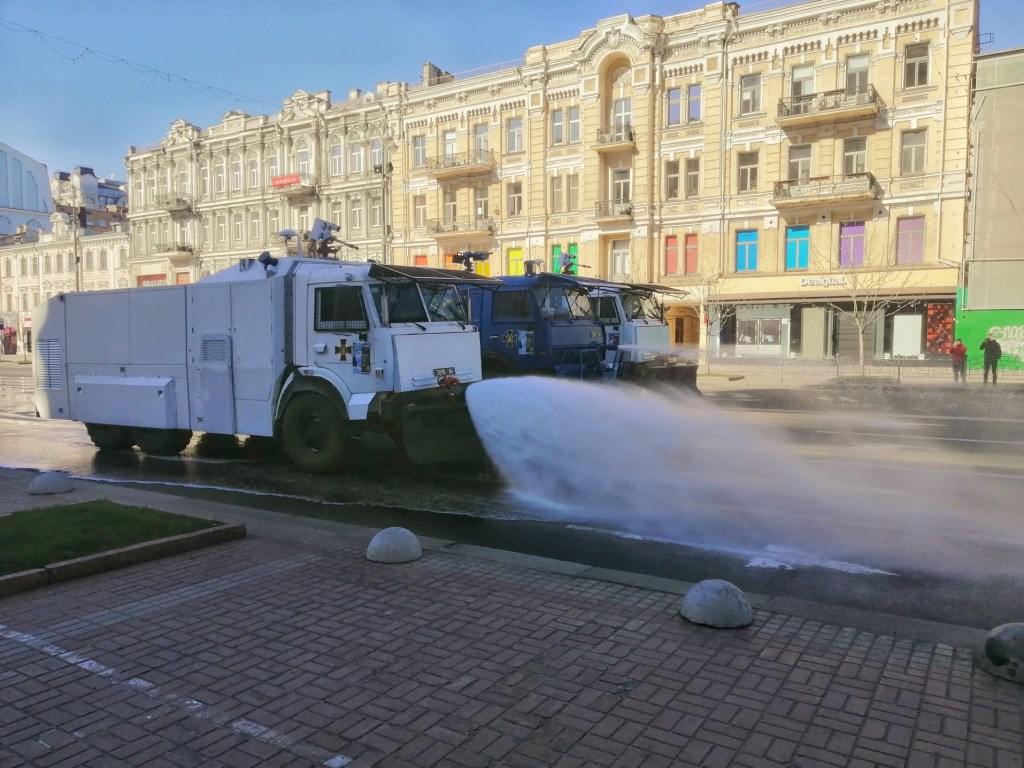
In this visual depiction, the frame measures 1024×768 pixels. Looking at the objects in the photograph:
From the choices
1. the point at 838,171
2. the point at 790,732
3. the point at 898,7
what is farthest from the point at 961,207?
the point at 790,732

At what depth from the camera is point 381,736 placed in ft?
11.8

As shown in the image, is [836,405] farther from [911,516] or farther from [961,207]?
[961,207]

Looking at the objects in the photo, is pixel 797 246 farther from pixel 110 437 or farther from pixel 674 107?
pixel 110 437

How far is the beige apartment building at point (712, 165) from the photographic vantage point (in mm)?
32062

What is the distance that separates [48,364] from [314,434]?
6068 millimetres

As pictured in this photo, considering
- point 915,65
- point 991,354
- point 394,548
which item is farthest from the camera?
point 915,65

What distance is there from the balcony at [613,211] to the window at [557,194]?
7.43ft

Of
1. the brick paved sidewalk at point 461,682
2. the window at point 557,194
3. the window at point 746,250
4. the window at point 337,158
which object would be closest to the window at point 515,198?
the window at point 557,194

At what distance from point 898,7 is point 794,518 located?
103 ft

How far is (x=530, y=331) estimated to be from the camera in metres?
14.3

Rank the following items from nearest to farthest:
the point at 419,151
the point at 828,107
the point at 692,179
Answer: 1. the point at 828,107
2. the point at 692,179
3. the point at 419,151

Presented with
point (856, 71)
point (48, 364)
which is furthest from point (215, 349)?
point (856, 71)

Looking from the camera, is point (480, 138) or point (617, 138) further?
point (480, 138)

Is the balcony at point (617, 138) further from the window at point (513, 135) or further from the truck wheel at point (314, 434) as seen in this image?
the truck wheel at point (314, 434)
